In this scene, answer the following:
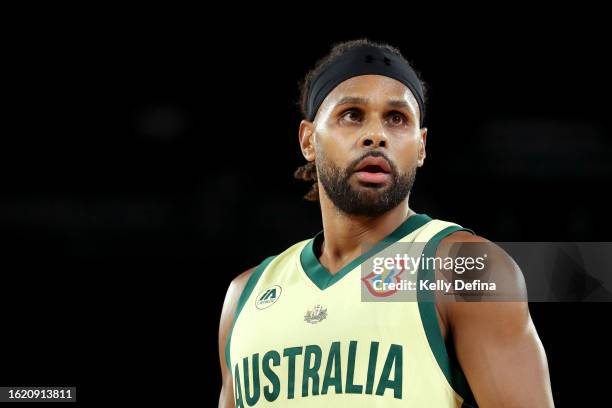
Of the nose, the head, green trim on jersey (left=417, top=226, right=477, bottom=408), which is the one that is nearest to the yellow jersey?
green trim on jersey (left=417, top=226, right=477, bottom=408)

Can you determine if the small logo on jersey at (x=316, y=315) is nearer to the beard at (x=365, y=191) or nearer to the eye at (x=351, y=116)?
the beard at (x=365, y=191)

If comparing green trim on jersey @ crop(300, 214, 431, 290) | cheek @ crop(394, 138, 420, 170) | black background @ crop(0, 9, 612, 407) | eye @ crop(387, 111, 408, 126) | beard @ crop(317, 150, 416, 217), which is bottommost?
green trim on jersey @ crop(300, 214, 431, 290)

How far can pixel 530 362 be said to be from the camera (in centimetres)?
197

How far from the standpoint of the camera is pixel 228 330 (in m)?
2.62

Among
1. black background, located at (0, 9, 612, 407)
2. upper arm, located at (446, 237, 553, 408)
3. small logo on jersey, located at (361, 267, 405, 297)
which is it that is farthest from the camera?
black background, located at (0, 9, 612, 407)

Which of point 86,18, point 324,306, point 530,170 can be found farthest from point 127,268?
point 324,306

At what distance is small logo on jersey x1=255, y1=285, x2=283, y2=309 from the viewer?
2518 millimetres

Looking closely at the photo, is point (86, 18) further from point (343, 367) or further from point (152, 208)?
point (343, 367)

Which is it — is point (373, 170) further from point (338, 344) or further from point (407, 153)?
point (338, 344)

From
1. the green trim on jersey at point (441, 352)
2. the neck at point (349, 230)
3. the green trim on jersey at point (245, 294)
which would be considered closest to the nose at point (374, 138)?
the neck at point (349, 230)

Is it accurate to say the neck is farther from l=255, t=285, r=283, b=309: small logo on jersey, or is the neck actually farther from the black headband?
the black headband

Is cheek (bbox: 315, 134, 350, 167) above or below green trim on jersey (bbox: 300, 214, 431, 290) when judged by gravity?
above

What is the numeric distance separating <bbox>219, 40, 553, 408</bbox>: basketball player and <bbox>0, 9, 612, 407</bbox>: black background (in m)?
2.20

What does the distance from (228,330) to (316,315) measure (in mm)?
411
